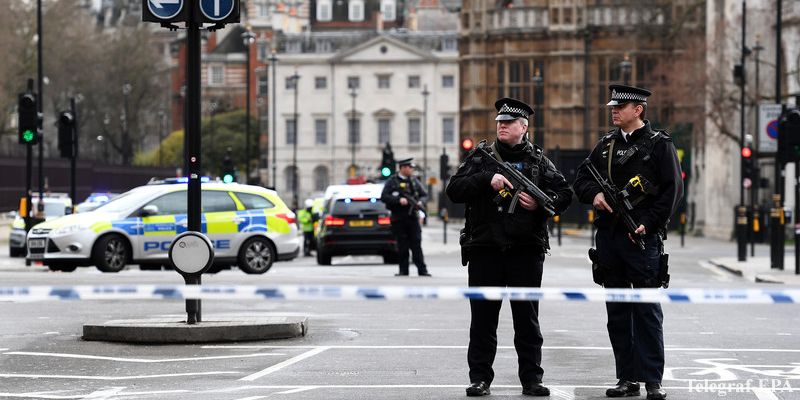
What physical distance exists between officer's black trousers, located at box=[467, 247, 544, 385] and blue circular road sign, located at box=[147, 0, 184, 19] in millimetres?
4982

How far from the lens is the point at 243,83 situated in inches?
6531

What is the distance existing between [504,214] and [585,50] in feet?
248

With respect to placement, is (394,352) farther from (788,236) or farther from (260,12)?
(260,12)

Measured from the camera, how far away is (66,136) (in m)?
39.0

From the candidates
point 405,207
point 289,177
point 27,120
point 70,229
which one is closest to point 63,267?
point 70,229

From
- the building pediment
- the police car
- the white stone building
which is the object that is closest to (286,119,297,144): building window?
the white stone building

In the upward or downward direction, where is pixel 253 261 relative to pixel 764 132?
downward

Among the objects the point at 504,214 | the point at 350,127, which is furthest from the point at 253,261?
the point at 350,127

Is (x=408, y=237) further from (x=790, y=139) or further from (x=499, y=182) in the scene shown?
(x=499, y=182)

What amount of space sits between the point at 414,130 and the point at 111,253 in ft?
366

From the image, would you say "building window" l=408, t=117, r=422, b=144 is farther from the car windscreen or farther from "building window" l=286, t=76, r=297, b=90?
the car windscreen

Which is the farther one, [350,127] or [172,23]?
[350,127]

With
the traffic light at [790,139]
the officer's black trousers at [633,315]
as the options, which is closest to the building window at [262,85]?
the traffic light at [790,139]

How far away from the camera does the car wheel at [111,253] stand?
→ 2858 centimetres
